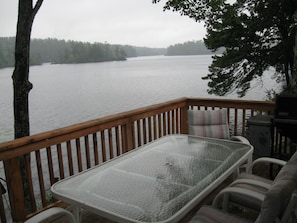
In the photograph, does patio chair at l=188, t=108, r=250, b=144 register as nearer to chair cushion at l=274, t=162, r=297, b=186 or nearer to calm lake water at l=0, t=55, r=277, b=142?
chair cushion at l=274, t=162, r=297, b=186

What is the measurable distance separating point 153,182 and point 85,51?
1313 inches

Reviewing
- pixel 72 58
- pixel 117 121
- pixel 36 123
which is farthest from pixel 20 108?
pixel 72 58

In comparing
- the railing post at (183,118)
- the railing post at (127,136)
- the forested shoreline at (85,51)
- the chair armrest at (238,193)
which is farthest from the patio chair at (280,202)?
the forested shoreline at (85,51)

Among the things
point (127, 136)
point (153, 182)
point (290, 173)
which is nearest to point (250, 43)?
point (127, 136)

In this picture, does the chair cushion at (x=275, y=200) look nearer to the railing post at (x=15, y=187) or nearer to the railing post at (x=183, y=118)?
the railing post at (x=15, y=187)

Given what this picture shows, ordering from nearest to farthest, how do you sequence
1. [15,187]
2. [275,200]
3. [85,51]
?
1. [275,200]
2. [15,187]
3. [85,51]

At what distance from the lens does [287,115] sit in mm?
3189

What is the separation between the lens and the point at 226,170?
2131 millimetres

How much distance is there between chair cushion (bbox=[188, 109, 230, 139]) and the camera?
3547 mm

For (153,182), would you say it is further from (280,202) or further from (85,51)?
(85,51)

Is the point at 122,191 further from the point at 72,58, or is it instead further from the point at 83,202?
the point at 72,58

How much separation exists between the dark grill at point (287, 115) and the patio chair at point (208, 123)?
64cm

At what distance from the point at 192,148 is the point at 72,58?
28193 millimetres

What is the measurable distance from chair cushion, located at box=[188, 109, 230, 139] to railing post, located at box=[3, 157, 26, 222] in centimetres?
209
